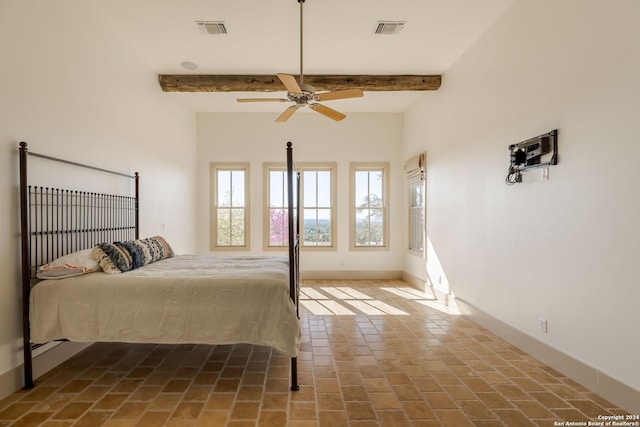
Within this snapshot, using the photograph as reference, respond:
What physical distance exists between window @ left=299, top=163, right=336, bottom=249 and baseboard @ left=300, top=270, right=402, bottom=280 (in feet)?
1.70

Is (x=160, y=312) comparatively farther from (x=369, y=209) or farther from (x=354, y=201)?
(x=369, y=209)

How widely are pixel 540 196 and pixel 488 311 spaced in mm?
1468

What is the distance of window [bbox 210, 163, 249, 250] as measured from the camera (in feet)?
22.0

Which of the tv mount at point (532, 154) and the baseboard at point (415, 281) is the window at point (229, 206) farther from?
the tv mount at point (532, 154)

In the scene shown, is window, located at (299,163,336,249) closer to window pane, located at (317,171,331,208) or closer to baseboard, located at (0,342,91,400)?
window pane, located at (317,171,331,208)

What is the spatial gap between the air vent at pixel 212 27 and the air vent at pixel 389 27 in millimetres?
1672

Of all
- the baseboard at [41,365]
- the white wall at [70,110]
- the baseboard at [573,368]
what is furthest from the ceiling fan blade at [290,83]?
the baseboard at [573,368]

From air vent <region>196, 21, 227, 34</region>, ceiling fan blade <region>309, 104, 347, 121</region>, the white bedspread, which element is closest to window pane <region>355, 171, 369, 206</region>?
ceiling fan blade <region>309, 104, 347, 121</region>

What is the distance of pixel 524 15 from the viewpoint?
3.19m

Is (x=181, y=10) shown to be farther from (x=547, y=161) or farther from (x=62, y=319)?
(x=547, y=161)

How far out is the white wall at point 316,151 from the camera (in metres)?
6.68

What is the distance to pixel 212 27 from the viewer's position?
12.3 ft

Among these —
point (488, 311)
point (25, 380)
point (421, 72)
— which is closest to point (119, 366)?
point (25, 380)

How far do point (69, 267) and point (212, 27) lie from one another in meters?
2.75
